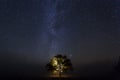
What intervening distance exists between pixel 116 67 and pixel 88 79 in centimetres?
4687

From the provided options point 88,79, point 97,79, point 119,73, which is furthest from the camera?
point 88,79

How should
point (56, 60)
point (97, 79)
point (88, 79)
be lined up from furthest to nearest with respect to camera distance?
point (88, 79), point (97, 79), point (56, 60)

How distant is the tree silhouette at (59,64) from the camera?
79062 millimetres

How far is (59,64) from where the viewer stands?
79.4m

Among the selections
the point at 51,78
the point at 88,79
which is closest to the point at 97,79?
the point at 88,79

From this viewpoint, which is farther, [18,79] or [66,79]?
[18,79]

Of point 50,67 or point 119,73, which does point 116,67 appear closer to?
point 119,73

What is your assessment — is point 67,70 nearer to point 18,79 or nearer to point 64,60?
point 64,60

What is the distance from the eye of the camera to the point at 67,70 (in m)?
80.3

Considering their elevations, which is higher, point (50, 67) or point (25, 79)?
point (25, 79)

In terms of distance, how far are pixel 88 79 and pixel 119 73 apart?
155 feet

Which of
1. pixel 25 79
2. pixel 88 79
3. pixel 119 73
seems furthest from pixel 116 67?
pixel 25 79

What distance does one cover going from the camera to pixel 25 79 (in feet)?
458

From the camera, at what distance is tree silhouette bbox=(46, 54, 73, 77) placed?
7906cm
